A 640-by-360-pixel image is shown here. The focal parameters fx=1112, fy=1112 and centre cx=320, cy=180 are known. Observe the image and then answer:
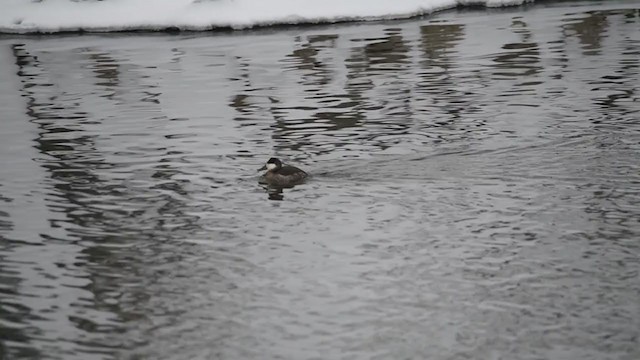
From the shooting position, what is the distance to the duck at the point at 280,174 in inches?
567

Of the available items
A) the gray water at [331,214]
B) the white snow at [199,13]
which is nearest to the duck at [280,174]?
the gray water at [331,214]

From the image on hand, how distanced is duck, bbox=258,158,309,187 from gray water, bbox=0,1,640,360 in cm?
17

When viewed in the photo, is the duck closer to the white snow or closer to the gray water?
the gray water

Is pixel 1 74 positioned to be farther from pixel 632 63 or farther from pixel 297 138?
pixel 632 63

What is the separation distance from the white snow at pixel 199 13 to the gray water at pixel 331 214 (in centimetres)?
1047

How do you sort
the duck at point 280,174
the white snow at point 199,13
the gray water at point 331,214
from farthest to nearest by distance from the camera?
the white snow at point 199,13
the duck at point 280,174
the gray water at point 331,214

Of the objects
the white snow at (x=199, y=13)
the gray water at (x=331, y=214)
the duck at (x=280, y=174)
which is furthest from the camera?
the white snow at (x=199, y=13)

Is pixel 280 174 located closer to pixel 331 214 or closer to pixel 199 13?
pixel 331 214

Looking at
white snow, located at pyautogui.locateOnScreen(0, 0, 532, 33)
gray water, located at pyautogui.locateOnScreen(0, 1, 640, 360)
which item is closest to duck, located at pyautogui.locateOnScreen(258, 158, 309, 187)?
gray water, located at pyautogui.locateOnScreen(0, 1, 640, 360)

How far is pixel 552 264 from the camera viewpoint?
35.5ft

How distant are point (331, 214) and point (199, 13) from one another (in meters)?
24.3

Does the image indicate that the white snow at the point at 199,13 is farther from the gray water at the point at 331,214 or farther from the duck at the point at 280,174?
the duck at the point at 280,174

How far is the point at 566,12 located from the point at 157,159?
22.1 metres

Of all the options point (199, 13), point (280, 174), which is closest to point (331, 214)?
point (280, 174)
